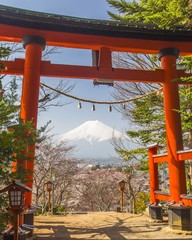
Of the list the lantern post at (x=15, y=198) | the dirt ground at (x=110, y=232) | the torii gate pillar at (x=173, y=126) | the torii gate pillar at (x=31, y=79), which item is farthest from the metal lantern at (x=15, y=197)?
the torii gate pillar at (x=173, y=126)

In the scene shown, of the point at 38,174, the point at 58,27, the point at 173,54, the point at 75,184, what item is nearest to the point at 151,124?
the point at 173,54

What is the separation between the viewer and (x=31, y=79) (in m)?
6.03

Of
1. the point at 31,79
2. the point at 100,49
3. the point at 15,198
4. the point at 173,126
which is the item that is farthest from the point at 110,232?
the point at 100,49

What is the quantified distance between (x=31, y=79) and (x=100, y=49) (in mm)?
2209

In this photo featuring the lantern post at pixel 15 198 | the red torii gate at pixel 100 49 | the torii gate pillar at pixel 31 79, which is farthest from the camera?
the red torii gate at pixel 100 49

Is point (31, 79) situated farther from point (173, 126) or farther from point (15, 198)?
point (173, 126)

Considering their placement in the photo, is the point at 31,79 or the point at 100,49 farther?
the point at 100,49

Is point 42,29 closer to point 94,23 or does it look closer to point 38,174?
point 94,23

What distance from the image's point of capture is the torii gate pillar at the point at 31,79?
582 cm

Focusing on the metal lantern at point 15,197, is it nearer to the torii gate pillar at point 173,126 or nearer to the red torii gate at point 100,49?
the red torii gate at point 100,49

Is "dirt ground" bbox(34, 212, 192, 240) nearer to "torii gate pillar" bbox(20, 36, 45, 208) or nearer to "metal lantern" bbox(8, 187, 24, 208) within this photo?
"torii gate pillar" bbox(20, 36, 45, 208)

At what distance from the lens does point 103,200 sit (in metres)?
19.7

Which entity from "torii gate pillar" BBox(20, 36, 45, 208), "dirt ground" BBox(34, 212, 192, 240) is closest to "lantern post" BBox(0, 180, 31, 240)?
"torii gate pillar" BBox(20, 36, 45, 208)

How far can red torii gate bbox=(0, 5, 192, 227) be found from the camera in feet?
20.2
